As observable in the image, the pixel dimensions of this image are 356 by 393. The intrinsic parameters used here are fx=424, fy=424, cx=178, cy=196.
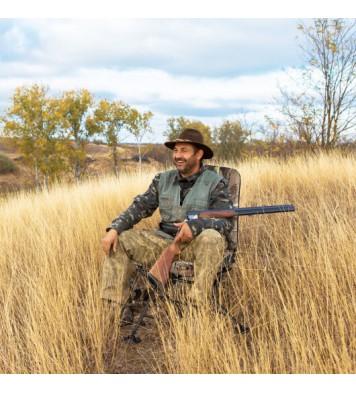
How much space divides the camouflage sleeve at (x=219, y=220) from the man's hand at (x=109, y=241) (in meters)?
0.68

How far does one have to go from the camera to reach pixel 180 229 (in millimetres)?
3297

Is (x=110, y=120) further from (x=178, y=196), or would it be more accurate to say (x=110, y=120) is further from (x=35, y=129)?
(x=178, y=196)

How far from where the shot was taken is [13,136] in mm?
25281

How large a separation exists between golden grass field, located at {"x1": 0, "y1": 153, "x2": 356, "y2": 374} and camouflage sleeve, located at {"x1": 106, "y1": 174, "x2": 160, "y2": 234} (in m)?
0.53

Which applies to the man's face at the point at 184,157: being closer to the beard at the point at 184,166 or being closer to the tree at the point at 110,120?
the beard at the point at 184,166

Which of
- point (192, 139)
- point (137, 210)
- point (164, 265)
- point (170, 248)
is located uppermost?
point (192, 139)

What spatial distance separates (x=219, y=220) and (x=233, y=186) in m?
0.76

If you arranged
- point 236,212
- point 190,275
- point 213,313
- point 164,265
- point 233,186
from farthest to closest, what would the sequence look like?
1. point 233,186
2. point 236,212
3. point 190,275
4. point 164,265
5. point 213,313

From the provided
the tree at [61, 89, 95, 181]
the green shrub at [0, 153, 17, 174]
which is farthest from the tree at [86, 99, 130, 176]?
the green shrub at [0, 153, 17, 174]

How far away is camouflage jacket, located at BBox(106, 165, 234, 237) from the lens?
3395mm

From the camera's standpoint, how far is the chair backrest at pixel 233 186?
401cm

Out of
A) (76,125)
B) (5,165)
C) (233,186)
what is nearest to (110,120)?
(76,125)

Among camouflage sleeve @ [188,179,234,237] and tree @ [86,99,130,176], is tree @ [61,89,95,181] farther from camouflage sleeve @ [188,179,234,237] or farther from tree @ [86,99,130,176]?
camouflage sleeve @ [188,179,234,237]

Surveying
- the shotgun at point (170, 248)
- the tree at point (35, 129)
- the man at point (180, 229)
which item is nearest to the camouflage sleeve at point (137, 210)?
the man at point (180, 229)
